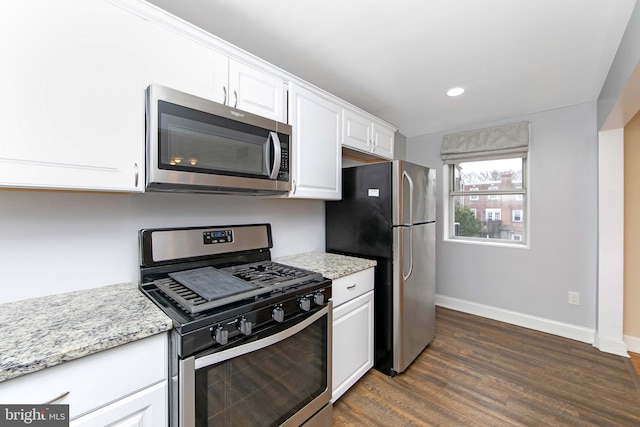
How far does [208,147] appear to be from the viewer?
1.30 m

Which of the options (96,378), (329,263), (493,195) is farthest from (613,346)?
(96,378)

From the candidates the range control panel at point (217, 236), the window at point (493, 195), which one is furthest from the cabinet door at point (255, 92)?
the window at point (493, 195)

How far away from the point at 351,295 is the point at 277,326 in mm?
733

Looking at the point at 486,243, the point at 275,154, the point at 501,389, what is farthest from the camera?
the point at 486,243

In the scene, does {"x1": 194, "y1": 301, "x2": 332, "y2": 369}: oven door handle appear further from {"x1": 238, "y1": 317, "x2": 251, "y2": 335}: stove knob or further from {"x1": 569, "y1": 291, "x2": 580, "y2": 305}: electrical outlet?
{"x1": 569, "y1": 291, "x2": 580, "y2": 305}: electrical outlet

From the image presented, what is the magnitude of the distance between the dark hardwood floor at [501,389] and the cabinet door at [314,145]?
1.45 m

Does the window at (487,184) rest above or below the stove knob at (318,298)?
above

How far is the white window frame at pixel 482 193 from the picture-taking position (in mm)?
2891

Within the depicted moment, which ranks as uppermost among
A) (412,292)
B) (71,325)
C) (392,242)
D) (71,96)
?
(71,96)

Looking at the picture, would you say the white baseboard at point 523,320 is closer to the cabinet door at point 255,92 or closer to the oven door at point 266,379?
the oven door at point 266,379

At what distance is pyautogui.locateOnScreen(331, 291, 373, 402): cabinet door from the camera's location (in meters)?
1.71

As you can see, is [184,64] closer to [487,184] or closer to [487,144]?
[487,144]

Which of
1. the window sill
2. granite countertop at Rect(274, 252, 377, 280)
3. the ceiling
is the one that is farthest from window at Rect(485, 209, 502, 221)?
granite countertop at Rect(274, 252, 377, 280)

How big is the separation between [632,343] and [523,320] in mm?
765
